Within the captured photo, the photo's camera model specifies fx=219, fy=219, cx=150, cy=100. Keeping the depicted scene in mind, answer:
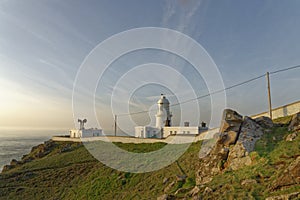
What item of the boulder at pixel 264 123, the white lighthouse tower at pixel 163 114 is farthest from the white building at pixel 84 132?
the boulder at pixel 264 123

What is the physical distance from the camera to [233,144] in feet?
41.6

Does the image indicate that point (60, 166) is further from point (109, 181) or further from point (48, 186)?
point (109, 181)

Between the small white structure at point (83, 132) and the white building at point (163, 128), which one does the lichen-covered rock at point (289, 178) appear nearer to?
the white building at point (163, 128)

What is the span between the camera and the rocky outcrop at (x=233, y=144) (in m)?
11.4

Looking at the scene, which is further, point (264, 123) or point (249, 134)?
point (264, 123)

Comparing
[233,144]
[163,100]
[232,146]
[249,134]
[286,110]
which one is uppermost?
[163,100]

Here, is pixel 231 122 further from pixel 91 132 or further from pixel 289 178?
pixel 91 132

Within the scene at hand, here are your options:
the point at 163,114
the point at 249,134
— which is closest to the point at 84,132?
the point at 163,114

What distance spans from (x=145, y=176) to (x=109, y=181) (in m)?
3.26

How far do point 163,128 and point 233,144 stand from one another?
2860cm

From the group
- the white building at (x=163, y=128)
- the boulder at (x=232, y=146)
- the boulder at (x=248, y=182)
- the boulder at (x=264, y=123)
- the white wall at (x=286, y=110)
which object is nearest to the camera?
the boulder at (x=248, y=182)

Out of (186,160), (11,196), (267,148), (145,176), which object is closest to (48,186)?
(11,196)

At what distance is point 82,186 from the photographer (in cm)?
1931

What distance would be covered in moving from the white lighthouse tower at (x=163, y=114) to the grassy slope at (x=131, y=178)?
1592 cm
